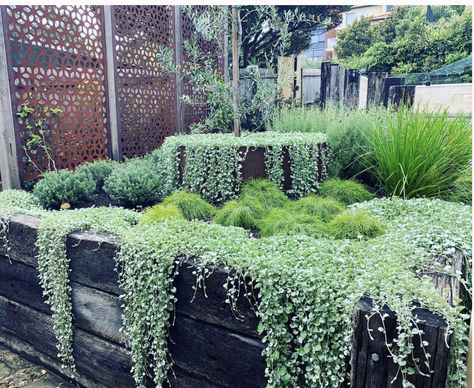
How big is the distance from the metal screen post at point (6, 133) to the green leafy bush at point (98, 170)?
0.51m

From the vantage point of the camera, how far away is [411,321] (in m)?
1.28

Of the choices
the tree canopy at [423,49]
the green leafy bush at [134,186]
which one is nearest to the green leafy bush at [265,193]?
the green leafy bush at [134,186]

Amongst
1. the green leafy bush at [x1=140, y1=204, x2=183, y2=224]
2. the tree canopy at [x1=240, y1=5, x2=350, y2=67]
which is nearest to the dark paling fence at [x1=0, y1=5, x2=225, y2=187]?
the green leafy bush at [x1=140, y1=204, x2=183, y2=224]

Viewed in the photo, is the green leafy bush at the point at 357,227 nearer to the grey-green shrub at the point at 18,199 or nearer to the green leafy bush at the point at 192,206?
the green leafy bush at the point at 192,206

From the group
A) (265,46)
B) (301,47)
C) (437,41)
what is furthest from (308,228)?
(437,41)

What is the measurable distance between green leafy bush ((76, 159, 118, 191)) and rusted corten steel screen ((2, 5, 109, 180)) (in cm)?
24

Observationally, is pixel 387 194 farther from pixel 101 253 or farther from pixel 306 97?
pixel 306 97

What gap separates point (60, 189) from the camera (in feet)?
10.8

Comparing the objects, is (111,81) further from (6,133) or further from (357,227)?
(357,227)

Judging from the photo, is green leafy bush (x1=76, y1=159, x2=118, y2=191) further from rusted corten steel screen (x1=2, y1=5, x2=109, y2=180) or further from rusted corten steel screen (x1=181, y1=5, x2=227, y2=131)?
rusted corten steel screen (x1=181, y1=5, x2=227, y2=131)

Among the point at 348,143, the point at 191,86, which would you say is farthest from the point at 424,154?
the point at 191,86

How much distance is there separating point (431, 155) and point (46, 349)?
9.30ft

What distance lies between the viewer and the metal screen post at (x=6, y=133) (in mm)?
3328

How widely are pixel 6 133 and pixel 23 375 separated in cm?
185
